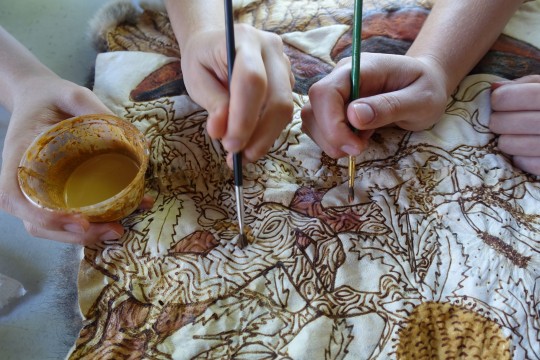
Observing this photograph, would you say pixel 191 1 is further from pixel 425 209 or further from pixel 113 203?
pixel 425 209

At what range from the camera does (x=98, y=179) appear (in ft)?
2.20

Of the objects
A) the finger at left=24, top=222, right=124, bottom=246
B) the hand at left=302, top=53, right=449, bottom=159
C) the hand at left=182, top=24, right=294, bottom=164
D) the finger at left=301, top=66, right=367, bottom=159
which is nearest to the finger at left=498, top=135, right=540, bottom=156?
the hand at left=302, top=53, right=449, bottom=159

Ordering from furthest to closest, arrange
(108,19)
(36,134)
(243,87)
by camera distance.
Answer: (108,19) → (36,134) → (243,87)

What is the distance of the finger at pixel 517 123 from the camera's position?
687 millimetres

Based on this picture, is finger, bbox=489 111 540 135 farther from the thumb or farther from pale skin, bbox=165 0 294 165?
pale skin, bbox=165 0 294 165

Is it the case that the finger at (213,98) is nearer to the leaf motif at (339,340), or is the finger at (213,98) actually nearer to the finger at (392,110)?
the finger at (392,110)

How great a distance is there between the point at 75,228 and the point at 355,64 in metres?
0.41

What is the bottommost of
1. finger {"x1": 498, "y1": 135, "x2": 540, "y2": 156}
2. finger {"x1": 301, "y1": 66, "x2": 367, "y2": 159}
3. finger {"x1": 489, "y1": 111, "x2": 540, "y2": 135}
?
finger {"x1": 498, "y1": 135, "x2": 540, "y2": 156}

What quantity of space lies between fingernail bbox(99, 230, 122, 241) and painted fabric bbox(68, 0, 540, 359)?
0.5 inches

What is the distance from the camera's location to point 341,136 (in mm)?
626

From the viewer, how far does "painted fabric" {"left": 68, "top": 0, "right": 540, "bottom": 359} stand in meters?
0.56

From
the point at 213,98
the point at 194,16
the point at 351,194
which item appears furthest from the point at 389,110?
the point at 194,16

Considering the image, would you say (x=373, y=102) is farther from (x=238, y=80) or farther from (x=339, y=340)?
(x=339, y=340)

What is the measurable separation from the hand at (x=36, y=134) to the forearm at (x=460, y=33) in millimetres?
494
